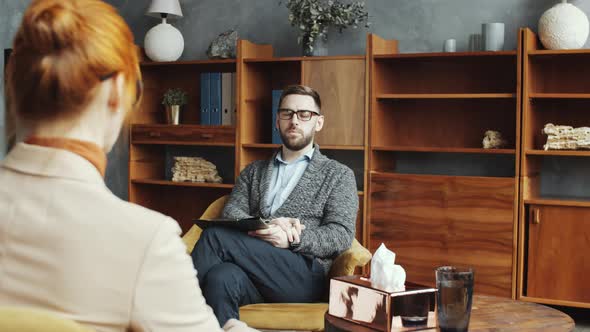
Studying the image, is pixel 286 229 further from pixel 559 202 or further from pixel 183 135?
pixel 183 135

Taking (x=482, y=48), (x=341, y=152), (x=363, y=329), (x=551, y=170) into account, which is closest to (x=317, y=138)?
(x=341, y=152)

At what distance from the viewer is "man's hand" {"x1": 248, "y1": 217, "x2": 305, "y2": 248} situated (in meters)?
2.93

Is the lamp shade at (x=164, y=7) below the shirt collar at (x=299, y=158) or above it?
above

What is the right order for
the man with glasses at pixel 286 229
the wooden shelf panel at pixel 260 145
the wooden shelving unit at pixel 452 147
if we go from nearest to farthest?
the man with glasses at pixel 286 229
the wooden shelving unit at pixel 452 147
the wooden shelf panel at pixel 260 145

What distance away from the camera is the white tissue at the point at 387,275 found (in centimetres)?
216

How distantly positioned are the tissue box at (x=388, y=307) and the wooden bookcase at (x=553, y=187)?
1.98 meters

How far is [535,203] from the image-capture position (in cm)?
394

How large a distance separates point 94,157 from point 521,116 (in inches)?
133

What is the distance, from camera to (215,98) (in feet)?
15.9

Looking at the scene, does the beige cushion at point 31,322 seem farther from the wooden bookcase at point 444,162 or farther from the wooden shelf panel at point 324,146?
the wooden shelf panel at point 324,146

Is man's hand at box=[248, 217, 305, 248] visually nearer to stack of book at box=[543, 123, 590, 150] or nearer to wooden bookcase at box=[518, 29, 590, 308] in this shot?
wooden bookcase at box=[518, 29, 590, 308]

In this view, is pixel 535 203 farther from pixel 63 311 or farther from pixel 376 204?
pixel 63 311

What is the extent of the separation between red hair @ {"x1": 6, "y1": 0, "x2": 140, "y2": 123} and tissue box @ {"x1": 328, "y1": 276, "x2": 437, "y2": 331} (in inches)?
54.1

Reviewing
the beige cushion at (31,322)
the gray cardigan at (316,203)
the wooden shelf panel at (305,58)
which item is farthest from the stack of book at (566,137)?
the beige cushion at (31,322)
